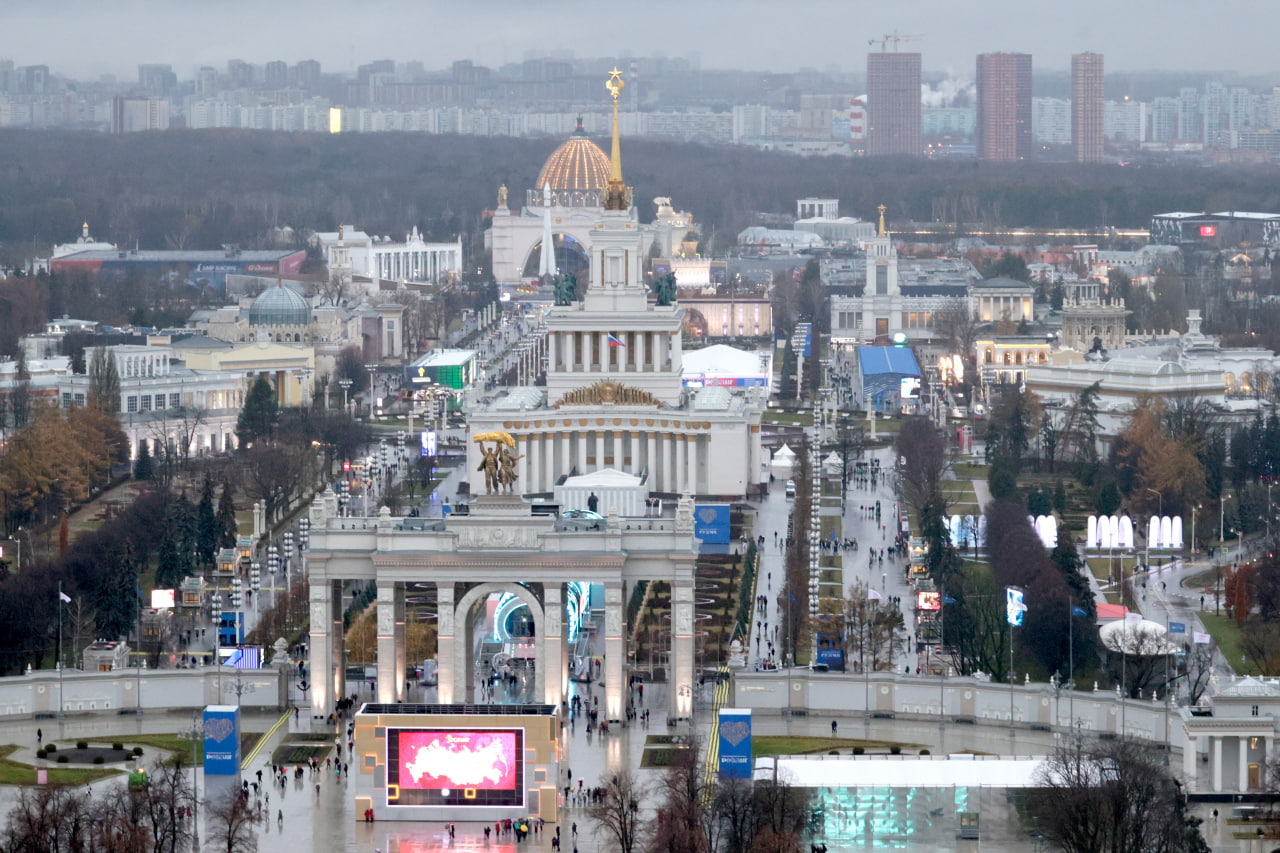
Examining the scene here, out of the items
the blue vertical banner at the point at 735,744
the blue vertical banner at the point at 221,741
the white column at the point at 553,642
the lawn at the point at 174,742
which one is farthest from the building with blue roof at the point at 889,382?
the blue vertical banner at the point at 221,741

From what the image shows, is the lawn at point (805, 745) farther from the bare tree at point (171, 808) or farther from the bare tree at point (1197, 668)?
the bare tree at point (171, 808)

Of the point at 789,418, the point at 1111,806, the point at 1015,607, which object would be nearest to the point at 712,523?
the point at 1015,607

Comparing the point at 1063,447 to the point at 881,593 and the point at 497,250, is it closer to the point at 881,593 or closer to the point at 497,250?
the point at 881,593

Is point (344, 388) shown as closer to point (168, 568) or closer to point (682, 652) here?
point (168, 568)

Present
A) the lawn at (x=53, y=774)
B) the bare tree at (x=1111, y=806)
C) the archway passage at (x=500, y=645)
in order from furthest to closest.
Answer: the archway passage at (x=500, y=645) → the lawn at (x=53, y=774) → the bare tree at (x=1111, y=806)

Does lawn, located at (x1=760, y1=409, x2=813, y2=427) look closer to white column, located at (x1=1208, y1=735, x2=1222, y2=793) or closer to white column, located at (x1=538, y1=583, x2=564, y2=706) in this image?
white column, located at (x1=538, y1=583, x2=564, y2=706)

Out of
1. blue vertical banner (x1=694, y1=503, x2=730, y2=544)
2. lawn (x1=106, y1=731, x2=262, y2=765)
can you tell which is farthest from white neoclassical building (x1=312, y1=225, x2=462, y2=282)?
lawn (x1=106, y1=731, x2=262, y2=765)

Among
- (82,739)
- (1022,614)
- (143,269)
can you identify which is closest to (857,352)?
(143,269)
